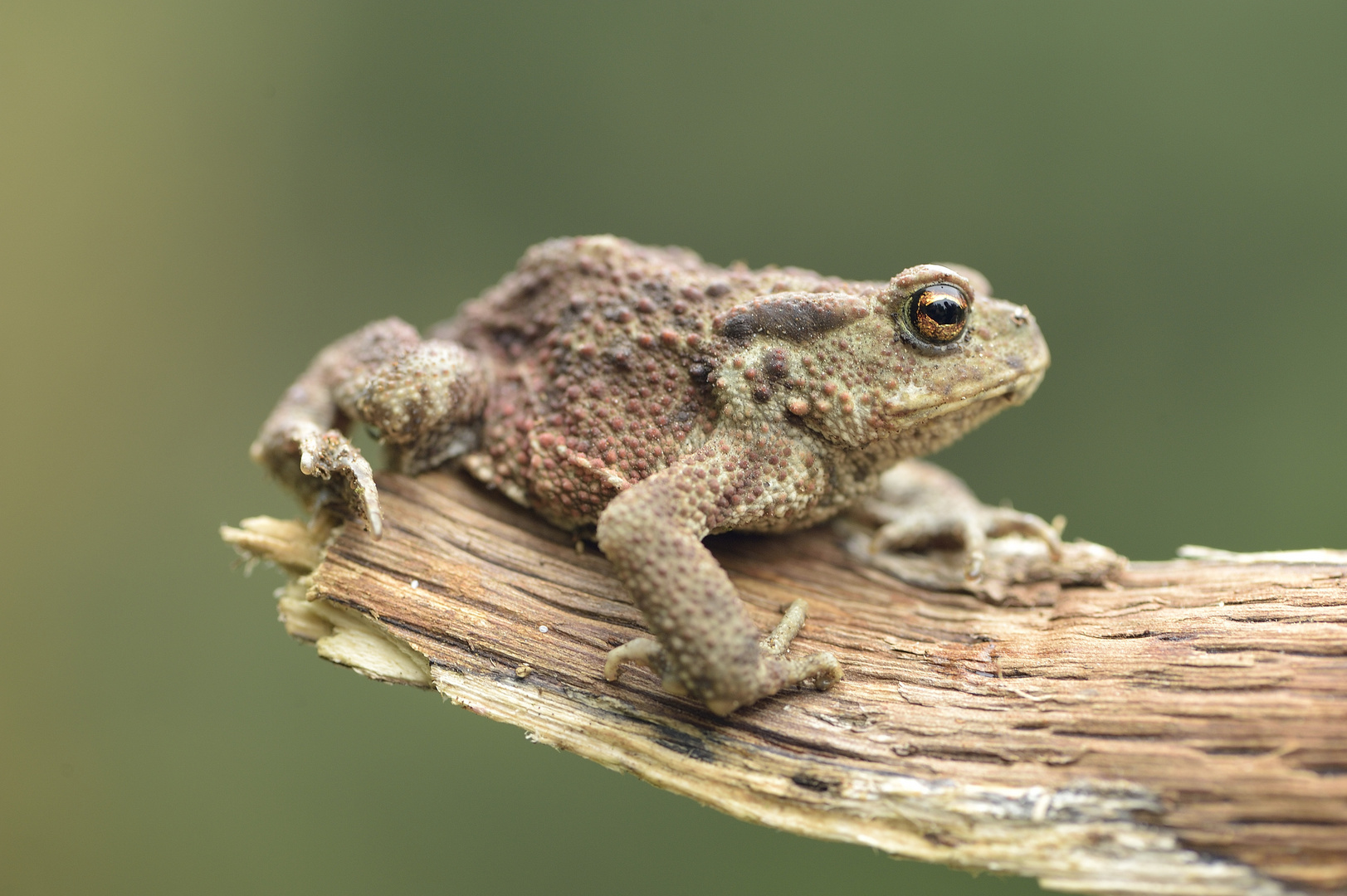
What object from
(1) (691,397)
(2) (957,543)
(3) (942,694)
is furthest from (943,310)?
(3) (942,694)

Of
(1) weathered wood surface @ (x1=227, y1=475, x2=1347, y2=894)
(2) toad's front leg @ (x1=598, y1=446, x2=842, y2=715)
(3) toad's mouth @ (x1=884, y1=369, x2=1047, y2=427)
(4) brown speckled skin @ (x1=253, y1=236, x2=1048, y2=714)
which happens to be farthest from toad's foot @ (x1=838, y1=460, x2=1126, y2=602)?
(2) toad's front leg @ (x1=598, y1=446, x2=842, y2=715)

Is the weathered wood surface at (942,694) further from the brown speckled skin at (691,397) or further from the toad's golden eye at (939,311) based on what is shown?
the toad's golden eye at (939,311)

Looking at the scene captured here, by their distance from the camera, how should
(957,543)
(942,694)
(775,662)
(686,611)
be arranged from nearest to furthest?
(686,611) → (775,662) → (942,694) → (957,543)

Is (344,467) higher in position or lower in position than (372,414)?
lower

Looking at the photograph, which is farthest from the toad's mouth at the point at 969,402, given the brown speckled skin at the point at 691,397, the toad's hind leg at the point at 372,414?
the toad's hind leg at the point at 372,414

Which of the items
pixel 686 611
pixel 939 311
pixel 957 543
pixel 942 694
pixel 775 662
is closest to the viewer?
pixel 686 611

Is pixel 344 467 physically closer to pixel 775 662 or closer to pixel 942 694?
pixel 775 662

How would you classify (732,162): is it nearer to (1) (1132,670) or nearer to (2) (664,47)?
(2) (664,47)

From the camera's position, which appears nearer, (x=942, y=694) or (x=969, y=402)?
(x=942, y=694)
